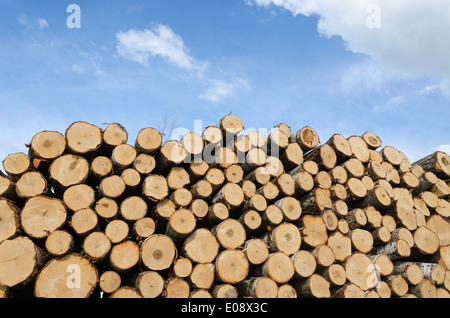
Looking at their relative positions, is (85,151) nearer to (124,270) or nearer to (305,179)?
(124,270)

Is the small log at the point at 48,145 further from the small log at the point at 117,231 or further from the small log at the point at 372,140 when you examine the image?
the small log at the point at 372,140

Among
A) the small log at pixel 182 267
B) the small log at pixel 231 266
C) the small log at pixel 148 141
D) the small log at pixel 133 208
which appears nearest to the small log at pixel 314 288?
the small log at pixel 231 266

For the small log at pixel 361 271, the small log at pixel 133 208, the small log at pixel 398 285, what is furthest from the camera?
the small log at pixel 398 285

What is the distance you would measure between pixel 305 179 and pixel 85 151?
3068 mm

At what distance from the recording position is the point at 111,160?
406 centimetres

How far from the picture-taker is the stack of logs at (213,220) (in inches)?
134

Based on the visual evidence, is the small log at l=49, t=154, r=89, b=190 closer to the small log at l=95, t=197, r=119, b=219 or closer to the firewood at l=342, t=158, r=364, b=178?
the small log at l=95, t=197, r=119, b=219

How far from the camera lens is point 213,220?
4.09 metres

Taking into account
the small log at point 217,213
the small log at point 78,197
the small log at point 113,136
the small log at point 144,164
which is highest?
the small log at point 113,136

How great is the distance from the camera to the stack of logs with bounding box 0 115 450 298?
3.40m

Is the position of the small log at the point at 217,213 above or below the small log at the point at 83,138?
below

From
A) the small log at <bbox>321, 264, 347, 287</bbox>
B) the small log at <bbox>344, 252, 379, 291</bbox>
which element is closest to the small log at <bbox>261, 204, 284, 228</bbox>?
the small log at <bbox>321, 264, 347, 287</bbox>

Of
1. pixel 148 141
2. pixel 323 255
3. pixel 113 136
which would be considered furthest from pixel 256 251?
pixel 113 136

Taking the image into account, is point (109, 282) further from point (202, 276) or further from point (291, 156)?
point (291, 156)
